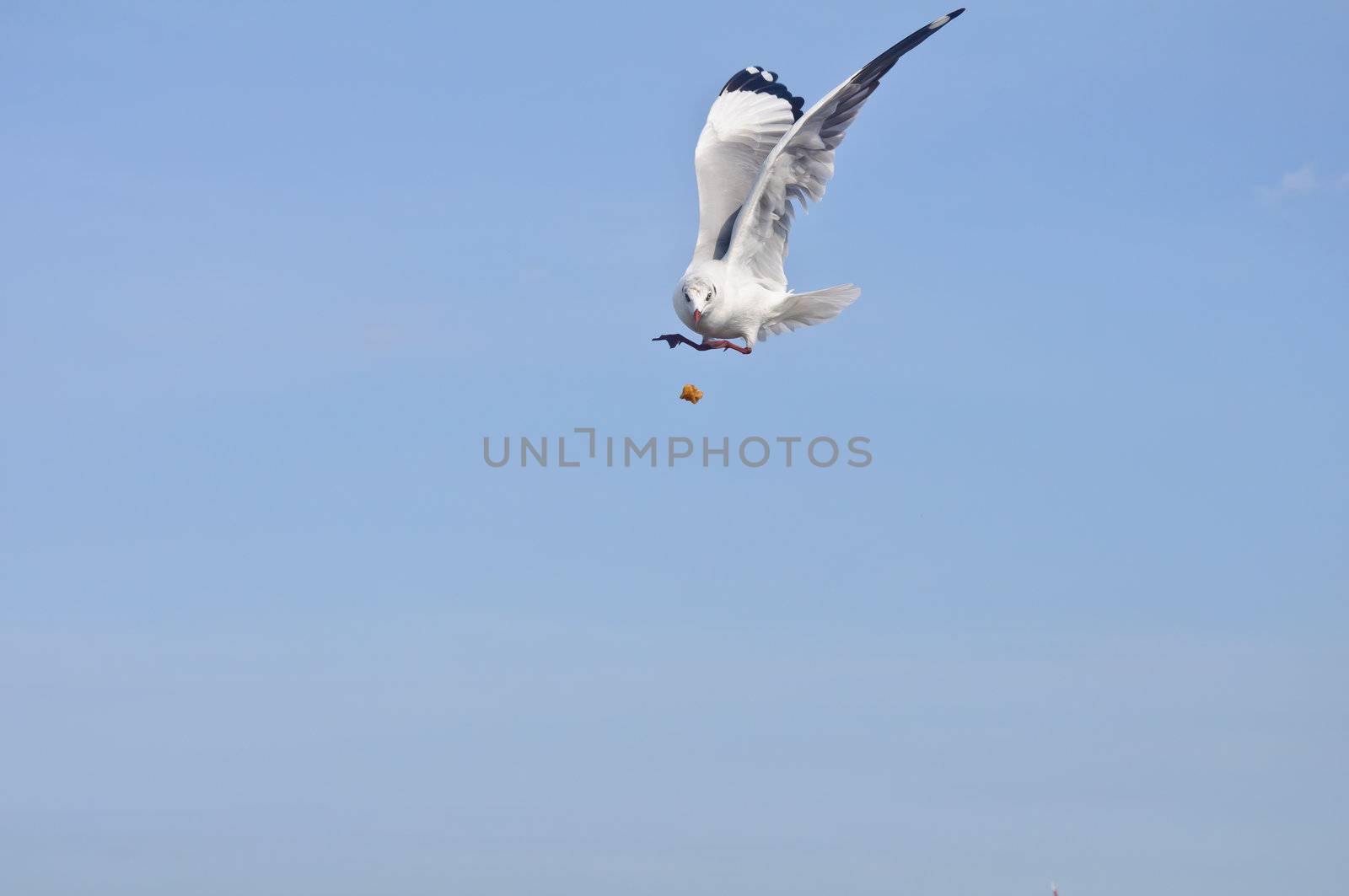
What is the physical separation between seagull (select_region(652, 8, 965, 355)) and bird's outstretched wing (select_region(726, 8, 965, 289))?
10mm

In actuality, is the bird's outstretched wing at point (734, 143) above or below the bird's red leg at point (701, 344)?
above

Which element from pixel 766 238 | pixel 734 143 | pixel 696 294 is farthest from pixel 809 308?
pixel 734 143

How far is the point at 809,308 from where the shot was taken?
20.7 m

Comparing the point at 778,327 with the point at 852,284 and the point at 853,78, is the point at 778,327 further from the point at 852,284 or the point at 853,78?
the point at 853,78

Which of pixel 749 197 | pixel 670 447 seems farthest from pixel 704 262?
pixel 670 447

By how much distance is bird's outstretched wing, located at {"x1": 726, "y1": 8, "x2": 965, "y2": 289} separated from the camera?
2012 cm

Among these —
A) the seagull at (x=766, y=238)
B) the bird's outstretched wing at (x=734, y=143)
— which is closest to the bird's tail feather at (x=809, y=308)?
the seagull at (x=766, y=238)

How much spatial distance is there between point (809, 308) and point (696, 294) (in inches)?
82.8

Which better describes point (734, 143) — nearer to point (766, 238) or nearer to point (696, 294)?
point (766, 238)

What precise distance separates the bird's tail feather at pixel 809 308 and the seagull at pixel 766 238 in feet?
0.03

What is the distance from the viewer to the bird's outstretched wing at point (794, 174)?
20125 millimetres

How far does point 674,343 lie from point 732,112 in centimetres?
512

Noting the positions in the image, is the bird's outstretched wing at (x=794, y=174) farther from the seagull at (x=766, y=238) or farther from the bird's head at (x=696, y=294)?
the bird's head at (x=696, y=294)

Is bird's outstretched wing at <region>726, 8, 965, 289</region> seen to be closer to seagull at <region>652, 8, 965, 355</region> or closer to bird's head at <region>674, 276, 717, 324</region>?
seagull at <region>652, 8, 965, 355</region>
